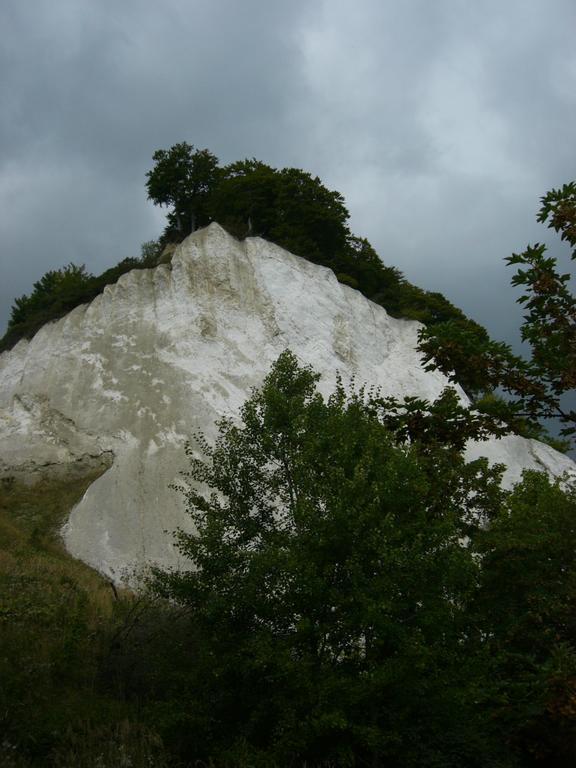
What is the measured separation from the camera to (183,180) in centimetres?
3834

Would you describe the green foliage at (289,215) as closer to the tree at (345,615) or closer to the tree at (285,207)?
the tree at (285,207)

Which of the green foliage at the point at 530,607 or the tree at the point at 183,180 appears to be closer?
the green foliage at the point at 530,607

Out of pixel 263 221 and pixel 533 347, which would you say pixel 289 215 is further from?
pixel 533 347

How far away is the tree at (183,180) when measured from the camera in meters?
38.2

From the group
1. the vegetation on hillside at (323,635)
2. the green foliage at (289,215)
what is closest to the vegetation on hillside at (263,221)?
the green foliage at (289,215)

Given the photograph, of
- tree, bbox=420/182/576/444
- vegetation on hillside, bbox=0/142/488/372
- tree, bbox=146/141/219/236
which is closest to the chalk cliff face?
vegetation on hillside, bbox=0/142/488/372

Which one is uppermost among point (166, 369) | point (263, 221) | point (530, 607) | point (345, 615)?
point (263, 221)

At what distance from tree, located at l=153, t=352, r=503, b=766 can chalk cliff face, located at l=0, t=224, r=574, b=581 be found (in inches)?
393

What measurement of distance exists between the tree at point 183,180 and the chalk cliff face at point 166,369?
721cm

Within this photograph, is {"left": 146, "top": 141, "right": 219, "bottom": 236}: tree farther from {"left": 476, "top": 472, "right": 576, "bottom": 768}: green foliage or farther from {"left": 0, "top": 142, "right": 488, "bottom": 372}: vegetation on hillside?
{"left": 476, "top": 472, "right": 576, "bottom": 768}: green foliage

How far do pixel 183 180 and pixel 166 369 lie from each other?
50.4 ft

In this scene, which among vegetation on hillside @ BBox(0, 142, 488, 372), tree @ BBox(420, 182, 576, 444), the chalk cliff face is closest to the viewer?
tree @ BBox(420, 182, 576, 444)

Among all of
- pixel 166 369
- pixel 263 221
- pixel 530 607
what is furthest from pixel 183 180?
pixel 530 607

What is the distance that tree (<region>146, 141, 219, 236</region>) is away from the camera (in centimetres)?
3819
